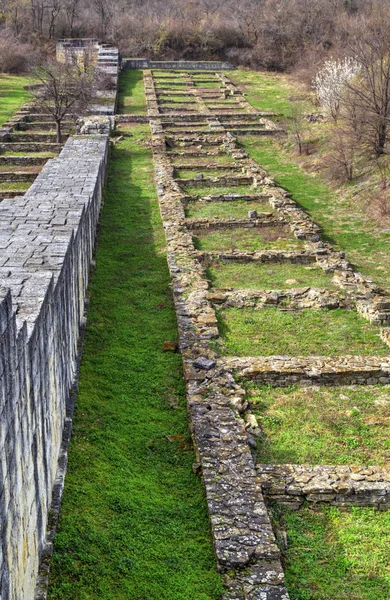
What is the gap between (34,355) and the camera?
17.4ft

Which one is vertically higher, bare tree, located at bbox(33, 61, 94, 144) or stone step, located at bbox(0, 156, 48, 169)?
bare tree, located at bbox(33, 61, 94, 144)

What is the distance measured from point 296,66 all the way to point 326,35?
15.4 feet

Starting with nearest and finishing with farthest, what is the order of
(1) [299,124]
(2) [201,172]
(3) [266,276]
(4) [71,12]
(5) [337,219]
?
(3) [266,276] → (5) [337,219] → (2) [201,172] → (1) [299,124] → (4) [71,12]

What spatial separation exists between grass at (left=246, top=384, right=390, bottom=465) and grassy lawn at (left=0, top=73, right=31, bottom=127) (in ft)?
72.3

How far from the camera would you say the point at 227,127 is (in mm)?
27500

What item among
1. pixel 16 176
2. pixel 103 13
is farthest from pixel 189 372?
pixel 103 13

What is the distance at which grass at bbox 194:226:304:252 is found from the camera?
1424 cm

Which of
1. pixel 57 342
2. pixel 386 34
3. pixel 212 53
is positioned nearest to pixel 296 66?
pixel 212 53

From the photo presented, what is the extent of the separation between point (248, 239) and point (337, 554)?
9.44 m

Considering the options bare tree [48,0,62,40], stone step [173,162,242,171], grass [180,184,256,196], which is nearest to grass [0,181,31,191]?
grass [180,184,256,196]

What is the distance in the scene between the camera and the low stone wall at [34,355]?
429 cm

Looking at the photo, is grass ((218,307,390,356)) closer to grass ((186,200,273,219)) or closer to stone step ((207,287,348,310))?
stone step ((207,287,348,310))

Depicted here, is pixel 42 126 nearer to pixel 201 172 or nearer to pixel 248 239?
pixel 201 172

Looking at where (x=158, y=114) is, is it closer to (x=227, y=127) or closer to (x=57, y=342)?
(x=227, y=127)
